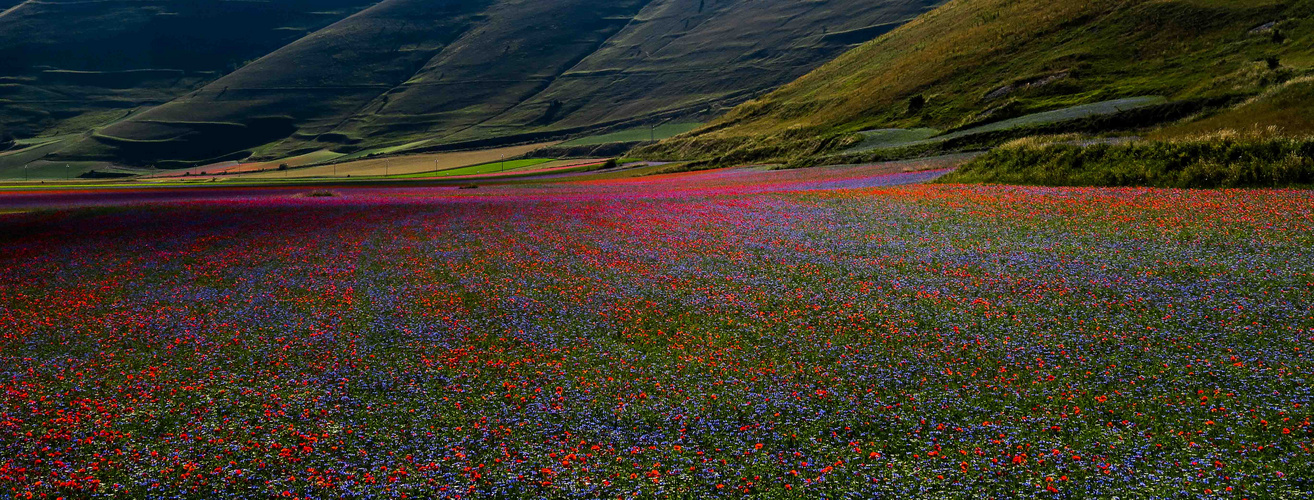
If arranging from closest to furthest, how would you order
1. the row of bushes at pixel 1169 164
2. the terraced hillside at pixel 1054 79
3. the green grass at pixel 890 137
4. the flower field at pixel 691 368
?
the flower field at pixel 691 368 < the row of bushes at pixel 1169 164 < the terraced hillside at pixel 1054 79 < the green grass at pixel 890 137

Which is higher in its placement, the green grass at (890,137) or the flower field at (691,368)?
the green grass at (890,137)

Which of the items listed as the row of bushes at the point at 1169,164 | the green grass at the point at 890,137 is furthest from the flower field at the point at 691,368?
the green grass at the point at 890,137

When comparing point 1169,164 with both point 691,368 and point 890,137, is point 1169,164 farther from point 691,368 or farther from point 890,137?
point 890,137

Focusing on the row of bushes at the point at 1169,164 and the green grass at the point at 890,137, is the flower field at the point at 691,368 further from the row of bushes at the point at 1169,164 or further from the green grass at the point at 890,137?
the green grass at the point at 890,137

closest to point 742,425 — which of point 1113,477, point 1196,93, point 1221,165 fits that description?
point 1113,477

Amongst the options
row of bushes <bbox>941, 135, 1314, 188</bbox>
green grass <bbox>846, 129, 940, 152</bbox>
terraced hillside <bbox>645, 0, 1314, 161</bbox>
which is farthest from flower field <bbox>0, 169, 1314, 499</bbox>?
green grass <bbox>846, 129, 940, 152</bbox>

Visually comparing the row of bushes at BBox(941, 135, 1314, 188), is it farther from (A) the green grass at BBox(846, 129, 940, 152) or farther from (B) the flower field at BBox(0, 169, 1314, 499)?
(A) the green grass at BBox(846, 129, 940, 152)

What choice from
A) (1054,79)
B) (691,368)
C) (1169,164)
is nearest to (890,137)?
(1054,79)

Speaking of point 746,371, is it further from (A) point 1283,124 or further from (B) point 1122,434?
(A) point 1283,124
